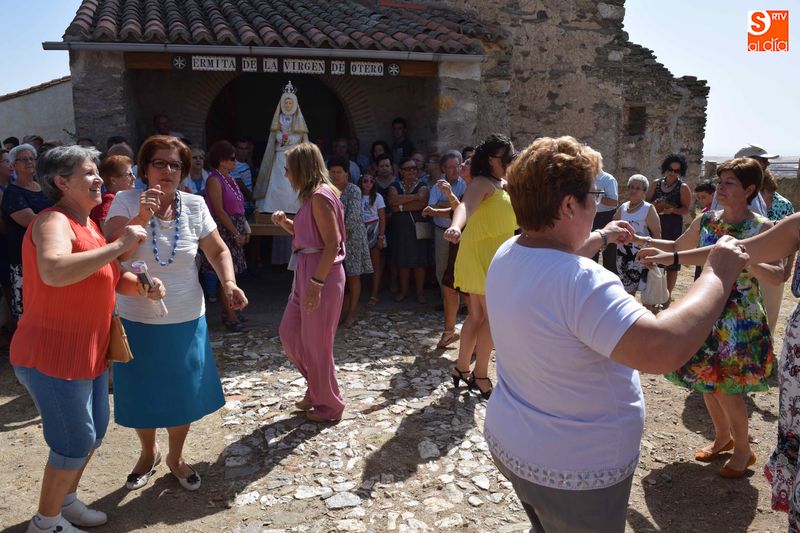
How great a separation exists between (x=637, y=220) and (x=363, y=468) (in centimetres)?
420

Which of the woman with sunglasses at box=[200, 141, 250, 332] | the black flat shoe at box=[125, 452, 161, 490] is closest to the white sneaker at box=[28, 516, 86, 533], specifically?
the black flat shoe at box=[125, 452, 161, 490]

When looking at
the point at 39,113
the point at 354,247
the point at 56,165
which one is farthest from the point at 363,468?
the point at 39,113

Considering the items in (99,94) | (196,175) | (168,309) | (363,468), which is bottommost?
(363,468)

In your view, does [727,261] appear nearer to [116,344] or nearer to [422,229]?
[116,344]

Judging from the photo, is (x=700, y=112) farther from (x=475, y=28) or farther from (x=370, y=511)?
(x=370, y=511)

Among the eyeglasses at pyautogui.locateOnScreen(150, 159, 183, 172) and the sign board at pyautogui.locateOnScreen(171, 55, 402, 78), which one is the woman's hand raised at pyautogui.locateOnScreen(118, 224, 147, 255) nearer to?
the eyeglasses at pyautogui.locateOnScreen(150, 159, 183, 172)

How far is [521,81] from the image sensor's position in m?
11.4

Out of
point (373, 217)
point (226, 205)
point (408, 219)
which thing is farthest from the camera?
point (408, 219)

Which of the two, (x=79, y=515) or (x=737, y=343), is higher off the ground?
(x=737, y=343)

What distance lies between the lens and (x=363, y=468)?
3889 mm

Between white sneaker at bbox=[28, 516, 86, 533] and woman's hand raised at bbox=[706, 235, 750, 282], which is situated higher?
woman's hand raised at bbox=[706, 235, 750, 282]

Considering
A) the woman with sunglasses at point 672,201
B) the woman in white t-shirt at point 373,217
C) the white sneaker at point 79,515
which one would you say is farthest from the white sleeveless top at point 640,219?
the white sneaker at point 79,515

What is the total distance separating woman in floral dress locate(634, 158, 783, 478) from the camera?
3.64 m

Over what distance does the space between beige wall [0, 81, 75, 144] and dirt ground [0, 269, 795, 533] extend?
11185 millimetres
